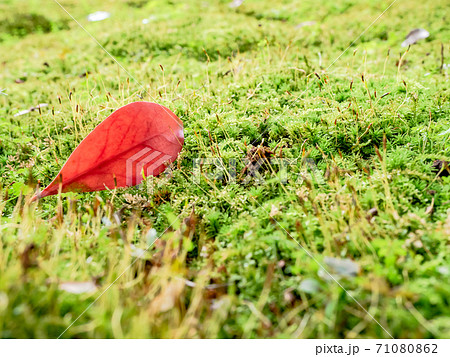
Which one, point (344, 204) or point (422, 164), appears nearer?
point (344, 204)

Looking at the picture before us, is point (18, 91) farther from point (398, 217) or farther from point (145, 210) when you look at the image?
point (398, 217)

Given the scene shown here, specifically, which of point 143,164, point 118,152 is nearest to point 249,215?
point 143,164

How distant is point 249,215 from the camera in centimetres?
200

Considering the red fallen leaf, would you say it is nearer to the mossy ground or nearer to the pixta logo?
the pixta logo

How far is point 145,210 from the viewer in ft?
7.25

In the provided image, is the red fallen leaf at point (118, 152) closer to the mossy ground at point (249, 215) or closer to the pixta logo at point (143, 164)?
the pixta logo at point (143, 164)

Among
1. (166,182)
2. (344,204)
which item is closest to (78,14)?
(166,182)

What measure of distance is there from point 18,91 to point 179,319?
3.47m

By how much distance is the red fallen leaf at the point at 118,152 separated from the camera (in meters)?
2.03

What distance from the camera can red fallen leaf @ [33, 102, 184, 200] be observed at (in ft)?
6.65

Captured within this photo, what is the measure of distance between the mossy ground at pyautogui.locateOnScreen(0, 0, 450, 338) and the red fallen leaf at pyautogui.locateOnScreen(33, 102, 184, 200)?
0.13m

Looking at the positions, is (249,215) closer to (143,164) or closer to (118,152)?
(143,164)

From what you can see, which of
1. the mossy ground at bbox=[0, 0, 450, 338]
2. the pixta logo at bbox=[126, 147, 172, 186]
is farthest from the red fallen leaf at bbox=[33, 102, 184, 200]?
the mossy ground at bbox=[0, 0, 450, 338]

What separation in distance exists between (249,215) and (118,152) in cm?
82
